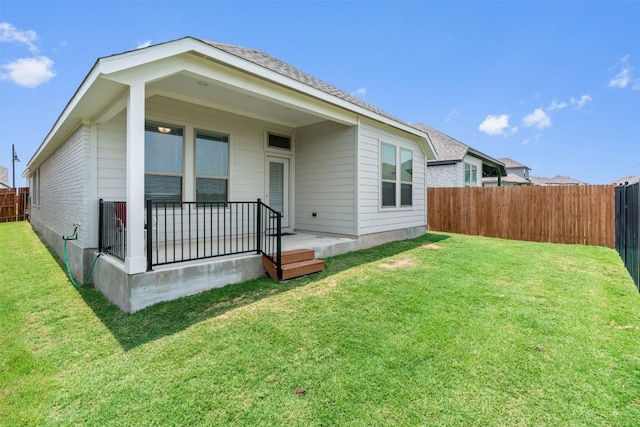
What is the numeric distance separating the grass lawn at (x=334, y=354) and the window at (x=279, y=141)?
3.98 meters

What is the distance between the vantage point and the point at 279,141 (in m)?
7.73

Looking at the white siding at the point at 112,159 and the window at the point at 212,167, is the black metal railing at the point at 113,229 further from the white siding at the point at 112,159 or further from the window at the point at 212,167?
the window at the point at 212,167

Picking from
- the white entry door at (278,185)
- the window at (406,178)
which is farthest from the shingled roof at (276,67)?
the window at (406,178)

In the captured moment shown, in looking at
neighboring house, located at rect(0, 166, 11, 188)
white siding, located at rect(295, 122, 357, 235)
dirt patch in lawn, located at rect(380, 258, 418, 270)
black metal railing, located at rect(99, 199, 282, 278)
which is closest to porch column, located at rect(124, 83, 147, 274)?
black metal railing, located at rect(99, 199, 282, 278)

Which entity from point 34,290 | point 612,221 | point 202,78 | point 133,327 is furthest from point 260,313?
point 612,221

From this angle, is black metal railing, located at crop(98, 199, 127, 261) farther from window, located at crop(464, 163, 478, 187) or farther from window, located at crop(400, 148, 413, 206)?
window, located at crop(464, 163, 478, 187)

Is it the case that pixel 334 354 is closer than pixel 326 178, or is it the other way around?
pixel 334 354

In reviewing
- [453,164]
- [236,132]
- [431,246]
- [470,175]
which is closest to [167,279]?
[236,132]

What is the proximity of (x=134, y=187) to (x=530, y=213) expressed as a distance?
11.0 m

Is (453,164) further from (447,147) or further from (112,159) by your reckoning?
(112,159)

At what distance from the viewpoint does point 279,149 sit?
7.70 meters

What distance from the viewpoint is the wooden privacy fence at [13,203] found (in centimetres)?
1795

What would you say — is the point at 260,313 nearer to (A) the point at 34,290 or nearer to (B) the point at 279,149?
(A) the point at 34,290

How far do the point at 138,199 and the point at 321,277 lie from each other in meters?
2.86
